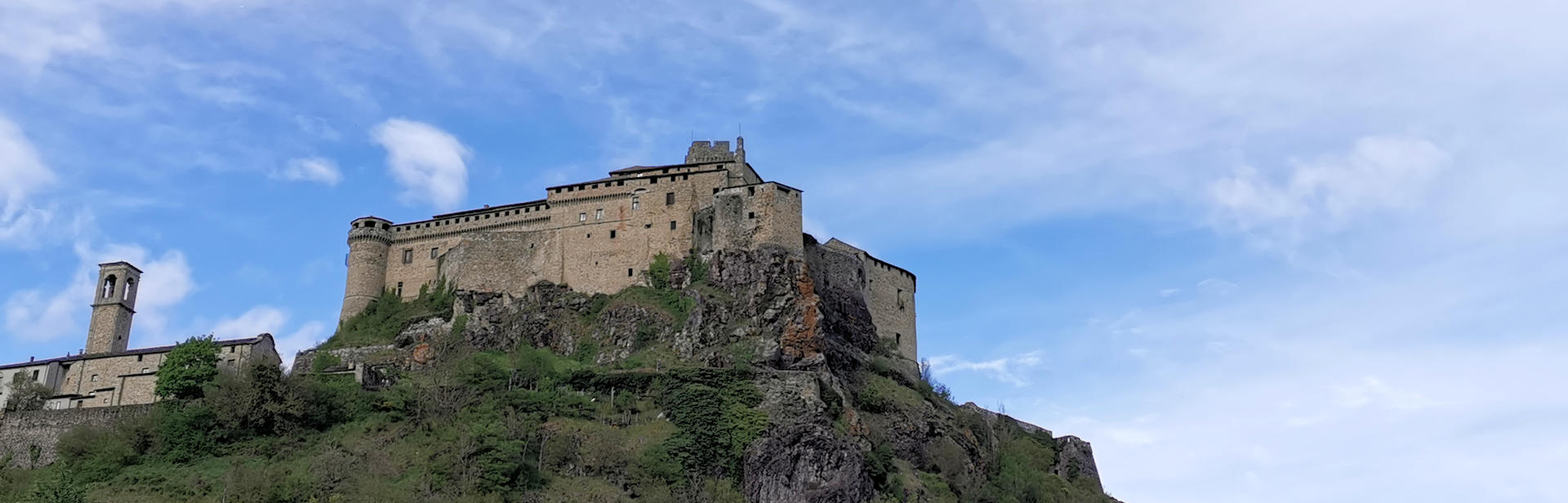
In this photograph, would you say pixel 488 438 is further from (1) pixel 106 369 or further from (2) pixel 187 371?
(1) pixel 106 369

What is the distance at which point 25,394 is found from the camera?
69375 millimetres

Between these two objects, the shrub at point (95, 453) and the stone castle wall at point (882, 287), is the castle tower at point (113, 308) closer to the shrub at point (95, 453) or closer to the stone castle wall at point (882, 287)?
the shrub at point (95, 453)

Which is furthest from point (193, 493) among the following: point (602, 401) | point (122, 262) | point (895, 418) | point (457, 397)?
point (895, 418)

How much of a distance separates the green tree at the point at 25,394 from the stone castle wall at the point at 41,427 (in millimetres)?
1312

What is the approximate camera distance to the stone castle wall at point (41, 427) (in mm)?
65562

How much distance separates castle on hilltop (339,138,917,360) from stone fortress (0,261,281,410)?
414 inches

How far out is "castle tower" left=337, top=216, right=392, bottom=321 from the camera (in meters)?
83.4

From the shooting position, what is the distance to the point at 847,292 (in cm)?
7994

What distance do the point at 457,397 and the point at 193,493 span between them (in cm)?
1146

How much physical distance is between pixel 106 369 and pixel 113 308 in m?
5.42

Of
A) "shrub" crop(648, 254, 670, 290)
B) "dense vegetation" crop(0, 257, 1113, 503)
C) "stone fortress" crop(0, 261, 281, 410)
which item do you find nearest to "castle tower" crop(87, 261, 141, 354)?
"stone fortress" crop(0, 261, 281, 410)

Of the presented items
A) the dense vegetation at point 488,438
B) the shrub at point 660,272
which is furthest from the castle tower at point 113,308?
the shrub at point 660,272

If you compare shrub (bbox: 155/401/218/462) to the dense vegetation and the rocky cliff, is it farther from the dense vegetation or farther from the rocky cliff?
the rocky cliff

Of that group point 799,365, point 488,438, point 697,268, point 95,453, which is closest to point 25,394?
point 95,453
